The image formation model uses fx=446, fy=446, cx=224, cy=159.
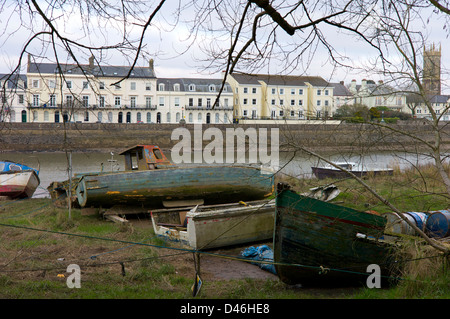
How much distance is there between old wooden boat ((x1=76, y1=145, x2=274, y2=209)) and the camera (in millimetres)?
12875

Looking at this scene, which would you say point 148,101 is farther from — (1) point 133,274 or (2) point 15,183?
(1) point 133,274

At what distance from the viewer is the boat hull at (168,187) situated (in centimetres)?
1285

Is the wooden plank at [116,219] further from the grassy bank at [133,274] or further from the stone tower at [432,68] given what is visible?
the stone tower at [432,68]

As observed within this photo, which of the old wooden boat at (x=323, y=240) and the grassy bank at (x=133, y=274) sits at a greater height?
the old wooden boat at (x=323, y=240)

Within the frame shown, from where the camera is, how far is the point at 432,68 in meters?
6.46

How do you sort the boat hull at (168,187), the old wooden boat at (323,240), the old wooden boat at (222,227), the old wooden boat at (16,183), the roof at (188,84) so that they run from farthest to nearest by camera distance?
1. the roof at (188,84)
2. the old wooden boat at (16,183)
3. the boat hull at (168,187)
4. the old wooden boat at (222,227)
5. the old wooden boat at (323,240)

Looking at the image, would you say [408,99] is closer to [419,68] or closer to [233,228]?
[419,68]

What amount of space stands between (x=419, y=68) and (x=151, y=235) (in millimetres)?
7019

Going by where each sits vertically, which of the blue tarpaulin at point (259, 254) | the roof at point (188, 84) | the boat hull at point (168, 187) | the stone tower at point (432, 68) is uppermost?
the roof at point (188, 84)

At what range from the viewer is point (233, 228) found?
33.1 feet

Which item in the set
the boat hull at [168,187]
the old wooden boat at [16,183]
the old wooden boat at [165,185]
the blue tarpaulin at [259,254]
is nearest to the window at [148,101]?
the old wooden boat at [16,183]

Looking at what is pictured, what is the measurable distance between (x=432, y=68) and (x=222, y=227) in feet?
17.7

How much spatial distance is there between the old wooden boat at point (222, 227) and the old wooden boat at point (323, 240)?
1844 millimetres
